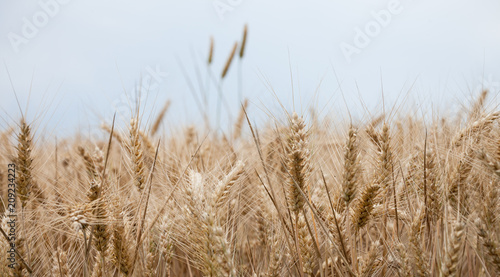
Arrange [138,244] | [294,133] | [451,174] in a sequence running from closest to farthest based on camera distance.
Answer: [138,244] < [294,133] < [451,174]

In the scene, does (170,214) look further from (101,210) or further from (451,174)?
(451,174)

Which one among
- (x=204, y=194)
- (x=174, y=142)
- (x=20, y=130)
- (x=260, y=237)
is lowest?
(x=260, y=237)

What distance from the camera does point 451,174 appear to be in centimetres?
152

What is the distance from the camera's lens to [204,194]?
1331 millimetres

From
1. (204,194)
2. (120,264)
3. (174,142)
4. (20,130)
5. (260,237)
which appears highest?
(20,130)

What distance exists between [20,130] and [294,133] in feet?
4.21

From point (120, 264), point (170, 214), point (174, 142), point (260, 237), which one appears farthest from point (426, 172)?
point (174, 142)

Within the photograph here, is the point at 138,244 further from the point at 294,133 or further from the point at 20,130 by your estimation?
the point at 20,130

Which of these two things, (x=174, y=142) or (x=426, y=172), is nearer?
(x=426, y=172)

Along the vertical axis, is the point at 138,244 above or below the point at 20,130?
below

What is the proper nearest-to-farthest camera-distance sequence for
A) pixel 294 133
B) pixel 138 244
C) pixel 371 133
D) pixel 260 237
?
pixel 138 244 → pixel 294 133 → pixel 371 133 → pixel 260 237

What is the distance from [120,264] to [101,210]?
204 millimetres

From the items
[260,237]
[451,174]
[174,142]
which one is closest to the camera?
[451,174]

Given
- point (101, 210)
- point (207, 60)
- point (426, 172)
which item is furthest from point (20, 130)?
point (207, 60)
